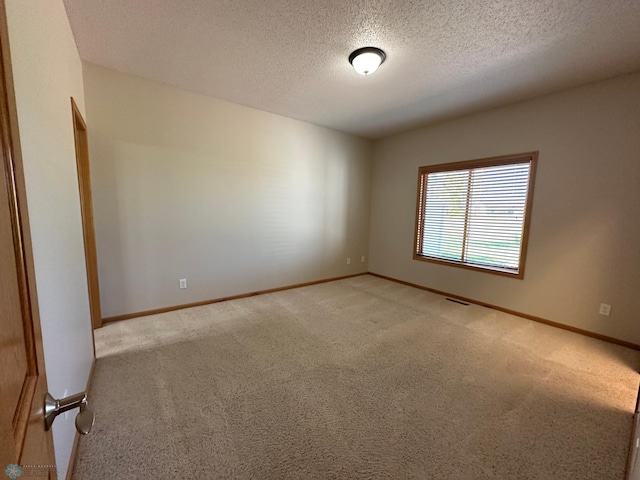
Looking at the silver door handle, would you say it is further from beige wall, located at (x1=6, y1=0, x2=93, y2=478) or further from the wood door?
beige wall, located at (x1=6, y1=0, x2=93, y2=478)

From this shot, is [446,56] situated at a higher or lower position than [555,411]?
higher

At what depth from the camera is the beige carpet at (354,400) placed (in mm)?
1381

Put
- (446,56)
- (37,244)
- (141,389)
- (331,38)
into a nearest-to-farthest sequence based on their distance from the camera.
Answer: (37,244)
(141,389)
(331,38)
(446,56)

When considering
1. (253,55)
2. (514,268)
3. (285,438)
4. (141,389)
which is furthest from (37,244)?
(514,268)

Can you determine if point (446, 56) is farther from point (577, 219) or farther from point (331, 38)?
point (577, 219)

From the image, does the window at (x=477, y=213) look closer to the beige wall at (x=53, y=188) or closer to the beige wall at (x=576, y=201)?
the beige wall at (x=576, y=201)

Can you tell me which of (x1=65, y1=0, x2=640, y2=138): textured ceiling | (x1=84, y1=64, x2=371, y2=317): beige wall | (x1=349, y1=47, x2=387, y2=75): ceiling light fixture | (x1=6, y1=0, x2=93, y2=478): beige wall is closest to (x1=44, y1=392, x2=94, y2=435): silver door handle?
(x1=6, y1=0, x2=93, y2=478): beige wall

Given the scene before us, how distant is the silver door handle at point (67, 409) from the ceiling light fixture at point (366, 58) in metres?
2.66

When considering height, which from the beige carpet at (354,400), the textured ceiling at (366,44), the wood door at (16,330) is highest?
the textured ceiling at (366,44)

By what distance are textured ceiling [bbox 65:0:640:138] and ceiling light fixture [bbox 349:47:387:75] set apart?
54 mm

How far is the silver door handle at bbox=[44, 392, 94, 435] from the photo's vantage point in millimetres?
540

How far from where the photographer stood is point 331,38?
210cm

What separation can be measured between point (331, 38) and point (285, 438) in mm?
2801

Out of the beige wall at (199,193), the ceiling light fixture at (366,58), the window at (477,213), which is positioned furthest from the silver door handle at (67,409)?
the window at (477,213)
